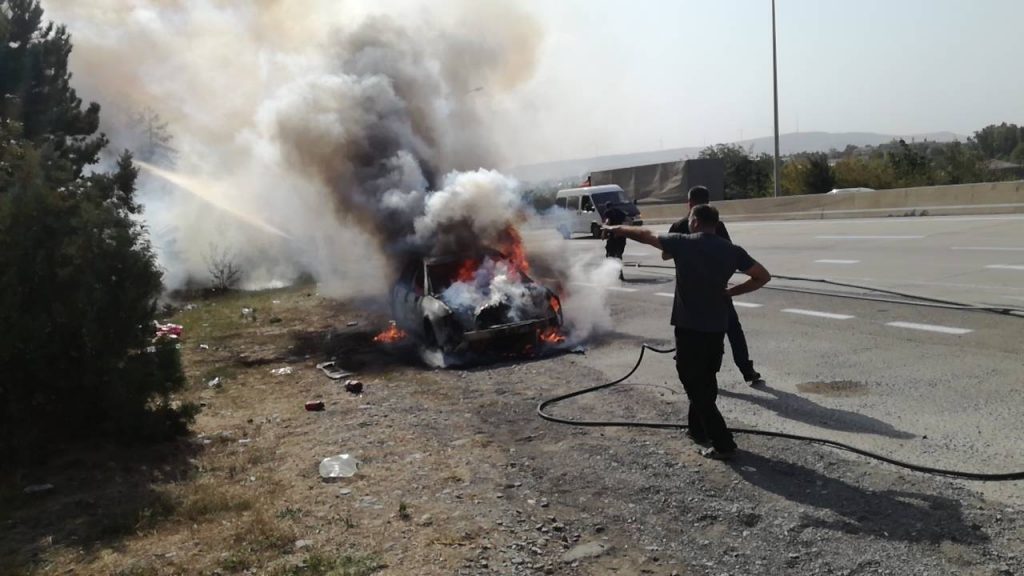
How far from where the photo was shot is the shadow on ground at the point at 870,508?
3.96m

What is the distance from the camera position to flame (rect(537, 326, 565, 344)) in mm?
9695

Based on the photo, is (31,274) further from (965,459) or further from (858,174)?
(858,174)

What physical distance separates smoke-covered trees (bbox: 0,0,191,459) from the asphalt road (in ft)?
14.7

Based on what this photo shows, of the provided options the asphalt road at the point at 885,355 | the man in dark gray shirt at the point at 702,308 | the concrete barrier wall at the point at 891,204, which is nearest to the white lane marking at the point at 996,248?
the asphalt road at the point at 885,355

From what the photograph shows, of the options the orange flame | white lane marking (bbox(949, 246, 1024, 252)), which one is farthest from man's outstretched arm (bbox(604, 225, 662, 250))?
white lane marking (bbox(949, 246, 1024, 252))

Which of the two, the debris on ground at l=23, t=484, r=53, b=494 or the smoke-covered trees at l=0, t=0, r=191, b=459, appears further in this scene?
the smoke-covered trees at l=0, t=0, r=191, b=459

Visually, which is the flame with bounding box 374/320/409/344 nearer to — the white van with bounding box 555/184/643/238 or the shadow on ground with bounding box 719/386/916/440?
the shadow on ground with bounding box 719/386/916/440

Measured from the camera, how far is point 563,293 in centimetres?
1186

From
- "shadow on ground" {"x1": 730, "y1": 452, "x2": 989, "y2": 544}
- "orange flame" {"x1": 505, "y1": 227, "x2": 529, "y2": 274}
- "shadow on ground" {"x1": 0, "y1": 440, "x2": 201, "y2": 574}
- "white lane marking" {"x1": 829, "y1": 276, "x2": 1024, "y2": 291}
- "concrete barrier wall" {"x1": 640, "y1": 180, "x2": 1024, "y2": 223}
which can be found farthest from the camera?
"concrete barrier wall" {"x1": 640, "y1": 180, "x2": 1024, "y2": 223}

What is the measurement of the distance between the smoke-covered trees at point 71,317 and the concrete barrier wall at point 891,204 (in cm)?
2306

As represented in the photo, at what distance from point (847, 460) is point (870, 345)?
384cm

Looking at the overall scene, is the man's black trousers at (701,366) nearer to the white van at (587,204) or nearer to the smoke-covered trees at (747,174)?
the white van at (587,204)

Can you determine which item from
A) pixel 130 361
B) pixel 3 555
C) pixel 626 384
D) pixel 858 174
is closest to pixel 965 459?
pixel 626 384

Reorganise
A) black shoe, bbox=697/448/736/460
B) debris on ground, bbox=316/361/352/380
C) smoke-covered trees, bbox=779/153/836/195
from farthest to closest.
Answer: smoke-covered trees, bbox=779/153/836/195
debris on ground, bbox=316/361/352/380
black shoe, bbox=697/448/736/460
